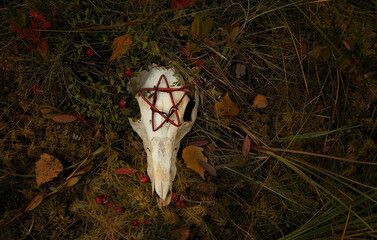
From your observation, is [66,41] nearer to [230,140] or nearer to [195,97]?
[195,97]

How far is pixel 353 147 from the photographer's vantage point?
190 cm

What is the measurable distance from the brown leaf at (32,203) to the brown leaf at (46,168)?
84 mm

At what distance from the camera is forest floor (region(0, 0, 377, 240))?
166cm

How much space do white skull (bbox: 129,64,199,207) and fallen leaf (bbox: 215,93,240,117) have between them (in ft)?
0.86

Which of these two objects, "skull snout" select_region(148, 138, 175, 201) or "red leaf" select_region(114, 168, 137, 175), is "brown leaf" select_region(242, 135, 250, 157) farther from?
"red leaf" select_region(114, 168, 137, 175)

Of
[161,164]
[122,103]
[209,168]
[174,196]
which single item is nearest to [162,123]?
[161,164]

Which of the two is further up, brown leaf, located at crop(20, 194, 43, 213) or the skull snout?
the skull snout

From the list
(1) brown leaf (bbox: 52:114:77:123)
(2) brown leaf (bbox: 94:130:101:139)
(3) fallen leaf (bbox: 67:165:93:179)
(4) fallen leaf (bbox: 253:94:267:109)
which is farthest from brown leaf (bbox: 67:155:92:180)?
(4) fallen leaf (bbox: 253:94:267:109)

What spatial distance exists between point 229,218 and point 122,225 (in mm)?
760

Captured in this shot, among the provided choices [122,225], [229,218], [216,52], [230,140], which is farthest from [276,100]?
[122,225]

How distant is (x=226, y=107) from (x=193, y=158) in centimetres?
42

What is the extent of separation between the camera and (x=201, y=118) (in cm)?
181

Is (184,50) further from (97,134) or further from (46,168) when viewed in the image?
(46,168)

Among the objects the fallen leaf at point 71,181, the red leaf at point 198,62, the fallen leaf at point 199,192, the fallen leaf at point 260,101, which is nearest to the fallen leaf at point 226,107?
the fallen leaf at point 260,101
